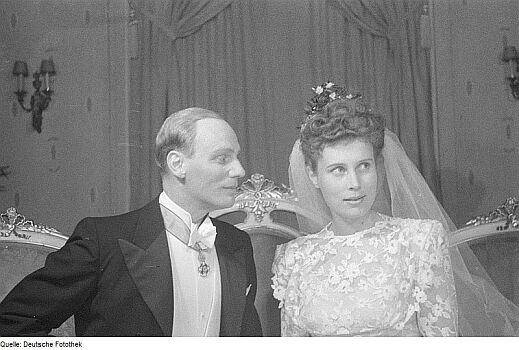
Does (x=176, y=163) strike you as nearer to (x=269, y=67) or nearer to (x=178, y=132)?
(x=178, y=132)

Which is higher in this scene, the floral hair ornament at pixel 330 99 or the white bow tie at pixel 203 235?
the floral hair ornament at pixel 330 99

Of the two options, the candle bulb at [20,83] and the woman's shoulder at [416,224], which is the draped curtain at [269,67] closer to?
the woman's shoulder at [416,224]

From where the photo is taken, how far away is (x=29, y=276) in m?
2.23

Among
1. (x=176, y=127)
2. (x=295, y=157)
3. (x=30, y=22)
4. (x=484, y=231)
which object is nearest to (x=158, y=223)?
(x=176, y=127)

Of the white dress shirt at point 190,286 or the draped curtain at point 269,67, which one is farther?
the draped curtain at point 269,67

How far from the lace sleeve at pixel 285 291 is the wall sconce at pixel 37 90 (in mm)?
783

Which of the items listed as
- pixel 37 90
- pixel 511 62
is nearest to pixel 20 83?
pixel 37 90

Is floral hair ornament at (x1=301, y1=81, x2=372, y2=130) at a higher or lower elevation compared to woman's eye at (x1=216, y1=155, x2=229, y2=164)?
higher

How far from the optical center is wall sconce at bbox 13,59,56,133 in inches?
92.4

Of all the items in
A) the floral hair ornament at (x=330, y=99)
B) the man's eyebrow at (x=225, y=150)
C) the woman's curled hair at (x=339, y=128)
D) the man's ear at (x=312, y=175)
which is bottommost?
the man's ear at (x=312, y=175)

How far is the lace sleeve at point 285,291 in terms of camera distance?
2.23m

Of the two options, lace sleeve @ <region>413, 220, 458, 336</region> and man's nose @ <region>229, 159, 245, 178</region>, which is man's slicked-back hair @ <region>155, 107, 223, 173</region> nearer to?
man's nose @ <region>229, 159, 245, 178</region>

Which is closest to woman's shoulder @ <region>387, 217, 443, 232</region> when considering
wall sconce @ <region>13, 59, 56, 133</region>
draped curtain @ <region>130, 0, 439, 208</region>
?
draped curtain @ <region>130, 0, 439, 208</region>

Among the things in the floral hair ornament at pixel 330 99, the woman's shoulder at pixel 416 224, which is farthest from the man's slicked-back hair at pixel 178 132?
the woman's shoulder at pixel 416 224
